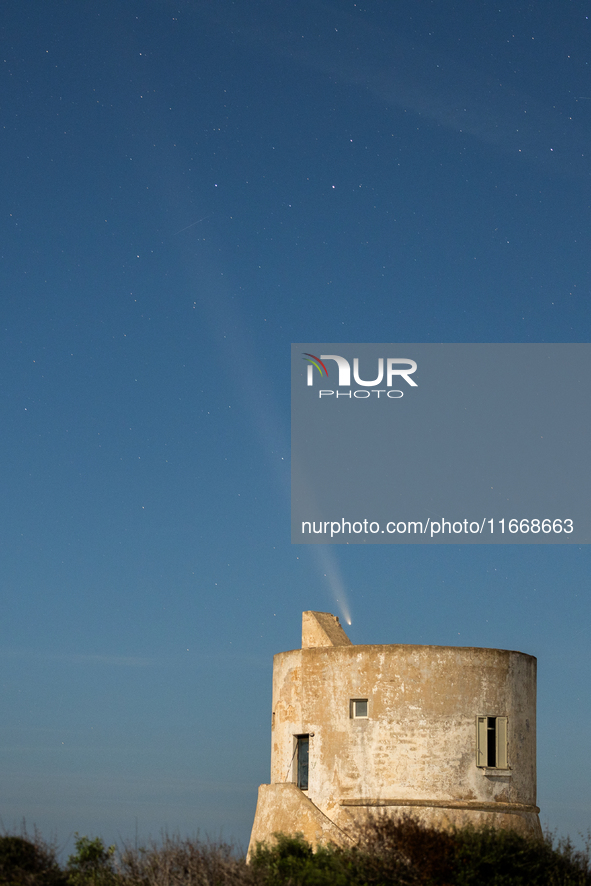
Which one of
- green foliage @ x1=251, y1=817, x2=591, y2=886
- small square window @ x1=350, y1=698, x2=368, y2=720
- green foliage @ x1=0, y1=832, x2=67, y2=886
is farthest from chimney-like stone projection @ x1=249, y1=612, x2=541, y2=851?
green foliage @ x1=0, y1=832, x2=67, y2=886

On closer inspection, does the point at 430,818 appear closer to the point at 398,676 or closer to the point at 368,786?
the point at 368,786

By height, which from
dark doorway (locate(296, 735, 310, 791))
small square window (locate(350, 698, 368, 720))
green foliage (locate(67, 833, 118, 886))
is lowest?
green foliage (locate(67, 833, 118, 886))

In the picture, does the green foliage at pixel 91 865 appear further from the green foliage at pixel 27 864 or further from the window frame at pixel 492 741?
the window frame at pixel 492 741

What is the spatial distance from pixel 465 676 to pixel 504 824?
3485 mm

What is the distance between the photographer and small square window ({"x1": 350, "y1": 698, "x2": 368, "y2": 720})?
2805 cm

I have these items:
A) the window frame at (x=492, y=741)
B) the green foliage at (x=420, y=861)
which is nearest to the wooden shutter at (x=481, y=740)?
the window frame at (x=492, y=741)

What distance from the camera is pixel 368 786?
27375mm

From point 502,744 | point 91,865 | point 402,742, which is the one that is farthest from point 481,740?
point 91,865

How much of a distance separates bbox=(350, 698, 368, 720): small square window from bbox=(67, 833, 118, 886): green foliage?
20.7 ft

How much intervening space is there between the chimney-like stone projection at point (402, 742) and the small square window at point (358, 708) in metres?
0.02

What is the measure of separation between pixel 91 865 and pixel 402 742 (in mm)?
7584

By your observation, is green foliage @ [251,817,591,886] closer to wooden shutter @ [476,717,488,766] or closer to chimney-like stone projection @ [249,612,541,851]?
chimney-like stone projection @ [249,612,541,851]

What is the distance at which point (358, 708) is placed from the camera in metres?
28.2

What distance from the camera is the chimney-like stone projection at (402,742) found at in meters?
27.3
